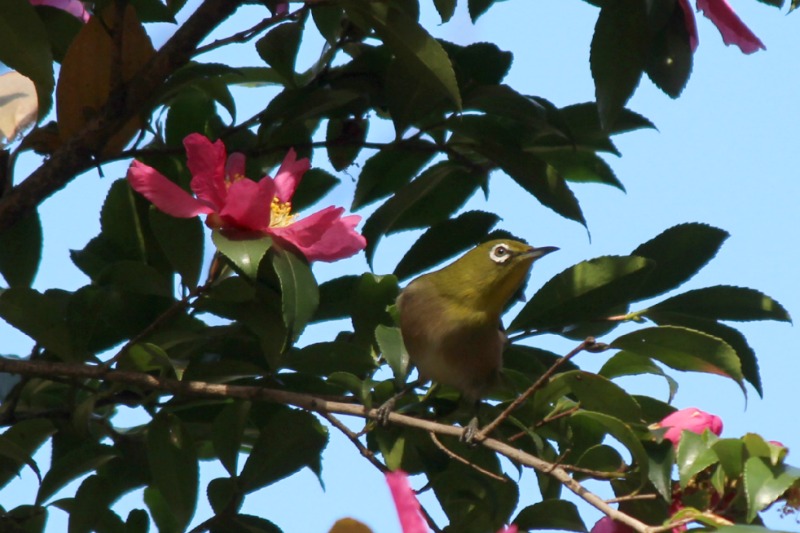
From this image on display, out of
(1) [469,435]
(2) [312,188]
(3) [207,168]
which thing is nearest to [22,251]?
(3) [207,168]

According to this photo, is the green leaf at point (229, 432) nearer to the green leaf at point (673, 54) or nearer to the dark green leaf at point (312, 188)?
the dark green leaf at point (312, 188)

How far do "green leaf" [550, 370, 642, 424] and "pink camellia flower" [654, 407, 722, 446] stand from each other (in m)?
0.06

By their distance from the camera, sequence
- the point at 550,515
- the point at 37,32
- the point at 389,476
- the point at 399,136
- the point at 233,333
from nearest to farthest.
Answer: the point at 389,476 → the point at 550,515 → the point at 37,32 → the point at 233,333 → the point at 399,136

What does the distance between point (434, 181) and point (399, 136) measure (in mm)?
138

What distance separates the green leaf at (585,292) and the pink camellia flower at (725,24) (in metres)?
0.49

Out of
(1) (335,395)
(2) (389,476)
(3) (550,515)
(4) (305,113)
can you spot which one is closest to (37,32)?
(4) (305,113)

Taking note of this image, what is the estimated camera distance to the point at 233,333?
2.01 meters

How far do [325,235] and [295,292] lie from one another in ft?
0.68

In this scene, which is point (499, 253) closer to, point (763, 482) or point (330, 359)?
point (330, 359)

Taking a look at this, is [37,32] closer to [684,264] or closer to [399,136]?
[399,136]

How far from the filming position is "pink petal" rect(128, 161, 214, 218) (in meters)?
1.86

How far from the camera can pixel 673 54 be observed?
2102mm

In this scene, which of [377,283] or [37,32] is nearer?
[37,32]

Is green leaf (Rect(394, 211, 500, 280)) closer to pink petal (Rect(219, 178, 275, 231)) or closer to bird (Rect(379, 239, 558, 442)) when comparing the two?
bird (Rect(379, 239, 558, 442))
